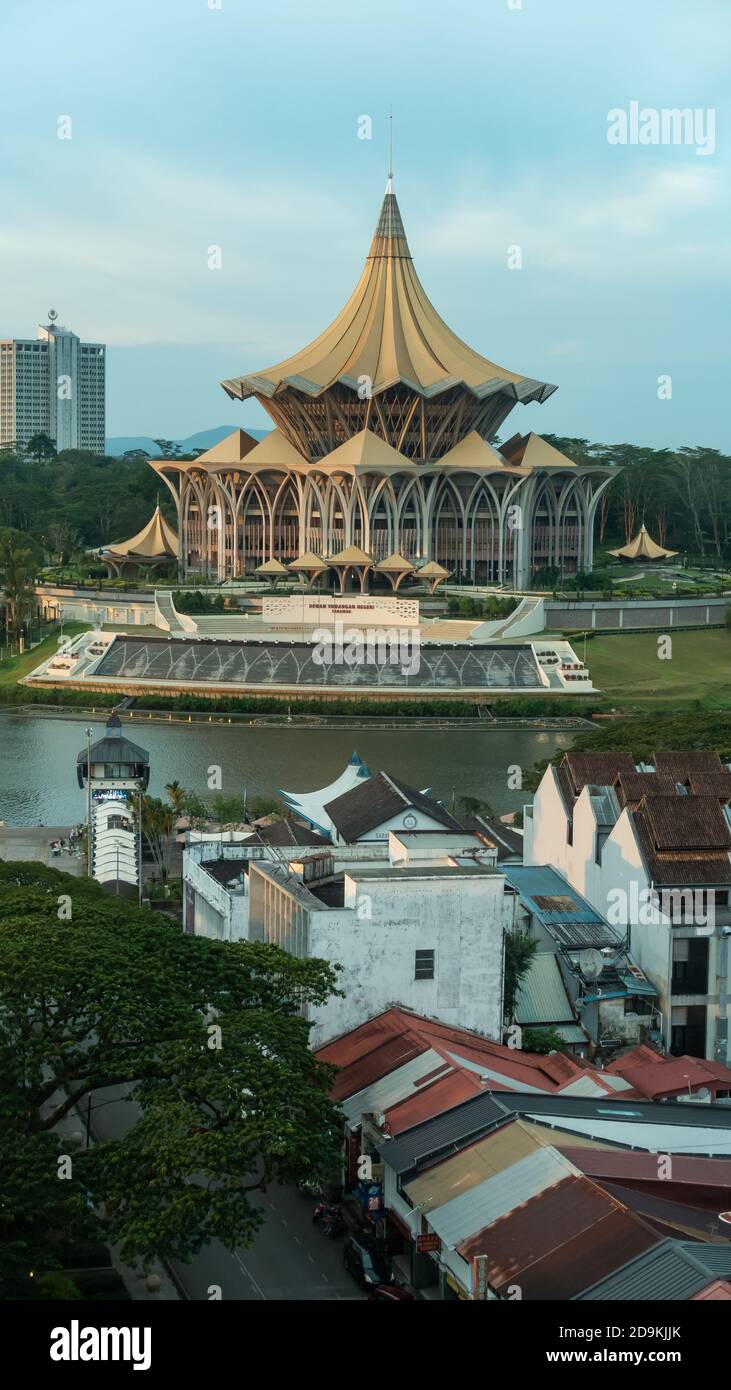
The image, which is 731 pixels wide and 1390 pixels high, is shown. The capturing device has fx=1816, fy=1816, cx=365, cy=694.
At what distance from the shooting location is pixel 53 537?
80.5 metres

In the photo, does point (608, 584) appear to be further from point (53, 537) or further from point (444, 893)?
point (444, 893)

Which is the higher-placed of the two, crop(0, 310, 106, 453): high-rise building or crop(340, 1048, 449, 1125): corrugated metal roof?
crop(0, 310, 106, 453): high-rise building

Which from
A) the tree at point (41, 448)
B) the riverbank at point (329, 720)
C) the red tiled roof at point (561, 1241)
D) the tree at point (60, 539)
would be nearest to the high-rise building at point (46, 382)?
the tree at point (41, 448)

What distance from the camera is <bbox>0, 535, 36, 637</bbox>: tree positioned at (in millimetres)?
59656

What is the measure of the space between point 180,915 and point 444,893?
801 centimetres

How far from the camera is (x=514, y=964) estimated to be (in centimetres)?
1962

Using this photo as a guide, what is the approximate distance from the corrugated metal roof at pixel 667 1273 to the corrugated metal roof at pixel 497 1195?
5.10ft

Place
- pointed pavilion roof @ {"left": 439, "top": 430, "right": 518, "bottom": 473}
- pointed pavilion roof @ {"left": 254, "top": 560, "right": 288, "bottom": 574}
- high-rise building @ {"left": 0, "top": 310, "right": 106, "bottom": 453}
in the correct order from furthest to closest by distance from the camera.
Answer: high-rise building @ {"left": 0, "top": 310, "right": 106, "bottom": 453}, pointed pavilion roof @ {"left": 439, "top": 430, "right": 518, "bottom": 473}, pointed pavilion roof @ {"left": 254, "top": 560, "right": 288, "bottom": 574}

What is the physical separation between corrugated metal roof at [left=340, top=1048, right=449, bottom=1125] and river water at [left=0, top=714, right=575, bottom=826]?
60.6 ft

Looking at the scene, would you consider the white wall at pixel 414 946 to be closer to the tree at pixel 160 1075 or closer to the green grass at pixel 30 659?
the tree at pixel 160 1075

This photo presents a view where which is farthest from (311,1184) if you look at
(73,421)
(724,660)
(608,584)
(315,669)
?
(73,421)

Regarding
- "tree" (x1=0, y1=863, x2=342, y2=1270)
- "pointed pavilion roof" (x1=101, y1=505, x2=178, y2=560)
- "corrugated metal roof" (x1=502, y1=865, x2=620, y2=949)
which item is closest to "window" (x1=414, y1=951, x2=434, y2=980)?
"tree" (x1=0, y1=863, x2=342, y2=1270)

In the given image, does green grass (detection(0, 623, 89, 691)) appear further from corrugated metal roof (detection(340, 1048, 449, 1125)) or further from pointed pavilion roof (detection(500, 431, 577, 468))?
Answer: corrugated metal roof (detection(340, 1048, 449, 1125))
